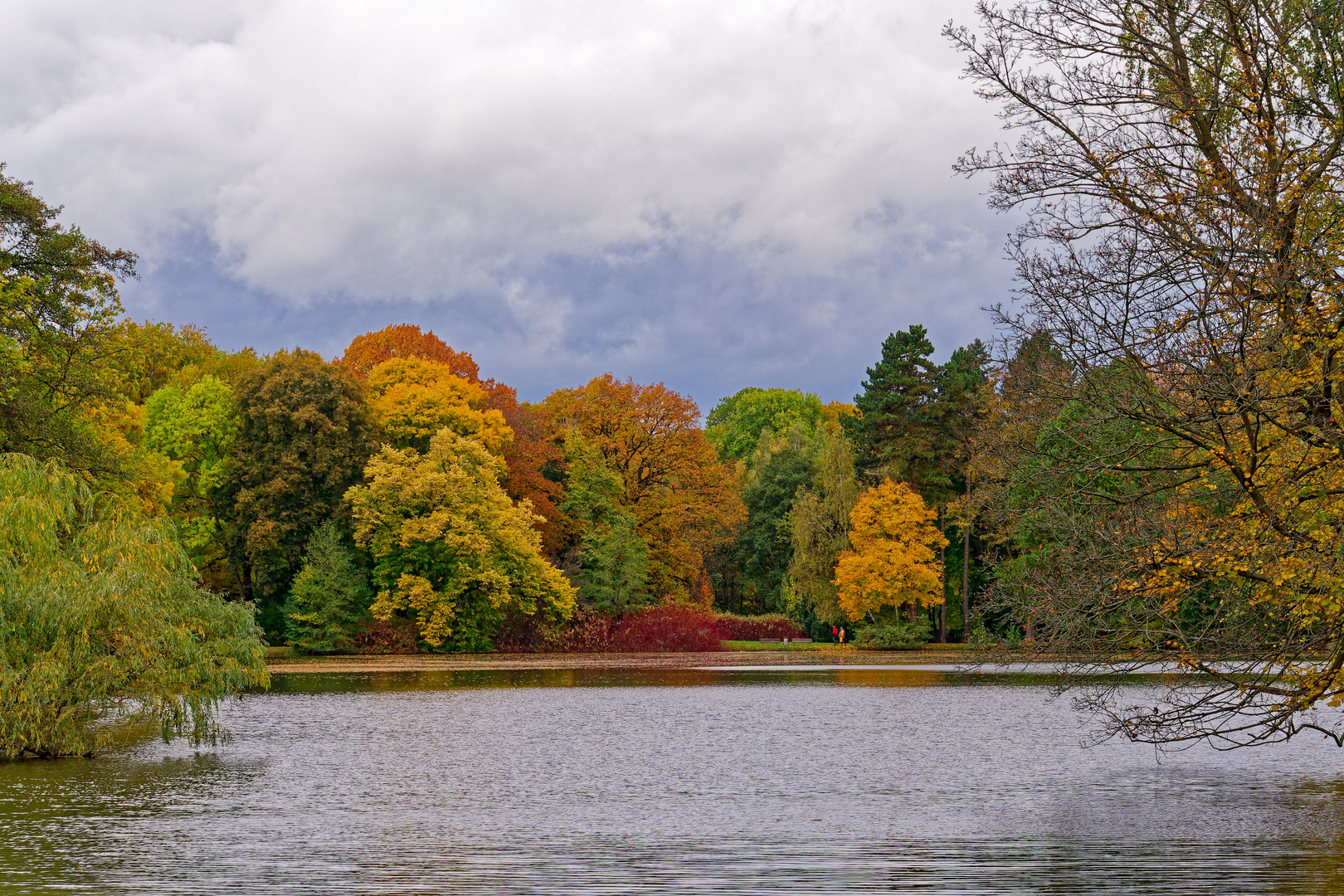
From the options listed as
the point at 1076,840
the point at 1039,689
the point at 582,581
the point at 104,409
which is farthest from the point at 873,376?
the point at 1076,840

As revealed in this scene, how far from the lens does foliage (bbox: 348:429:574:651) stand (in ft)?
170

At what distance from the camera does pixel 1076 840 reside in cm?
1297

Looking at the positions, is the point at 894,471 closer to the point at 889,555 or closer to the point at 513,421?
the point at 889,555

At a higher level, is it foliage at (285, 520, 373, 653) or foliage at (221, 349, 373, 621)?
foliage at (221, 349, 373, 621)

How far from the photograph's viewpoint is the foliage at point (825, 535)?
62.6 metres

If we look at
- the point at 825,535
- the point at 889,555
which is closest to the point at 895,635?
the point at 889,555

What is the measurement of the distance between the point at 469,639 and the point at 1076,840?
44996mm

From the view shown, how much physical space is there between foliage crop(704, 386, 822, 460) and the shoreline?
117ft

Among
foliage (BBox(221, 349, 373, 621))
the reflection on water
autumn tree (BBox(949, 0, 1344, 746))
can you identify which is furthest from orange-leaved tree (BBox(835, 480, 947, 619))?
autumn tree (BBox(949, 0, 1344, 746))

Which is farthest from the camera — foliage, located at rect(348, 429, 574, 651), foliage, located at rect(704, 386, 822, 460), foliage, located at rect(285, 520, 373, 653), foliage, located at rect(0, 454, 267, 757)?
foliage, located at rect(704, 386, 822, 460)

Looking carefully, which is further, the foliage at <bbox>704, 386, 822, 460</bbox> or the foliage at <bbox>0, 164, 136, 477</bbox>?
the foliage at <bbox>704, 386, 822, 460</bbox>

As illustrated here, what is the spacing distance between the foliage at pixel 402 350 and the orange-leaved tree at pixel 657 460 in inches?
250

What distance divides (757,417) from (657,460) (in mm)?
37130

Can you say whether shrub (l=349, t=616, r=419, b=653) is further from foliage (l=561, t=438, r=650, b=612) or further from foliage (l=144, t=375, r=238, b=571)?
foliage (l=561, t=438, r=650, b=612)
